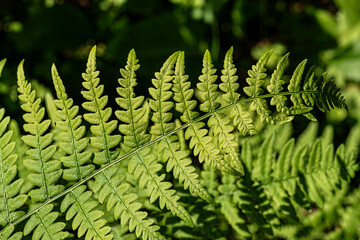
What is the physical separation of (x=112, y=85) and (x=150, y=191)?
150 centimetres

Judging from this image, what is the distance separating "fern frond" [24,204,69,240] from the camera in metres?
1.23

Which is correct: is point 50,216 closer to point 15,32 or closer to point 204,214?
point 204,214

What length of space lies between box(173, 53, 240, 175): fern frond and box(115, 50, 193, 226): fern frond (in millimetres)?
78

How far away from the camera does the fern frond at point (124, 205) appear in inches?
47.5

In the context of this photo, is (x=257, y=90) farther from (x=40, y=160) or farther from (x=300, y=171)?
Answer: (x=40, y=160)

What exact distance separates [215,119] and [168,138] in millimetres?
191

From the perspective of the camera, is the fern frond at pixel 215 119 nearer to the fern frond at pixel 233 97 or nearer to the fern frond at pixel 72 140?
the fern frond at pixel 233 97

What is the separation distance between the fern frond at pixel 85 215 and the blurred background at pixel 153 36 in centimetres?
129

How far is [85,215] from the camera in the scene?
124cm

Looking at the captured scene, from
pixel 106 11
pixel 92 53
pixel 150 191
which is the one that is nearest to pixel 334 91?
pixel 150 191

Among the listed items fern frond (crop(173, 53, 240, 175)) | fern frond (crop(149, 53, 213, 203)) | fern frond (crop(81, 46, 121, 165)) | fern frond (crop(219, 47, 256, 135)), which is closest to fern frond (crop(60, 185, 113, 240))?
fern frond (crop(81, 46, 121, 165))

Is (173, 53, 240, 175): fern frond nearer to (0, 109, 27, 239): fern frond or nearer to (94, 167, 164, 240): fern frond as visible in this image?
(94, 167, 164, 240): fern frond

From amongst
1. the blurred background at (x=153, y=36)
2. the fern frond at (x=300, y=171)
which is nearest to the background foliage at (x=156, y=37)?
the blurred background at (x=153, y=36)

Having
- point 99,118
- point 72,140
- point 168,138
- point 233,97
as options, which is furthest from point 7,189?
point 233,97
